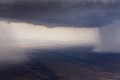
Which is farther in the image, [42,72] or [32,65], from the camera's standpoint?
[32,65]

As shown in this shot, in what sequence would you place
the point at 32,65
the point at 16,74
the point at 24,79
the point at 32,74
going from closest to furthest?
1. the point at 24,79
2. the point at 16,74
3. the point at 32,74
4. the point at 32,65

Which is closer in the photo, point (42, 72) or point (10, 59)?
point (42, 72)

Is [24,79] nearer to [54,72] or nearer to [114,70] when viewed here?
[54,72]

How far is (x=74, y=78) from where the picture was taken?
5098 inches

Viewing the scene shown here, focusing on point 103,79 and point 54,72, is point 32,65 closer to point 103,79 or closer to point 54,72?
point 54,72

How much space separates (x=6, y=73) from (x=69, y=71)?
128 feet

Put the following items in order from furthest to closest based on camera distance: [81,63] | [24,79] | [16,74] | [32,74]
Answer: [81,63] → [32,74] → [16,74] → [24,79]

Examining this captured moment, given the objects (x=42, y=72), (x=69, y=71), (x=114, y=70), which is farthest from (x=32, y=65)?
(x=114, y=70)

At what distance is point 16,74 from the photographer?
13762 cm

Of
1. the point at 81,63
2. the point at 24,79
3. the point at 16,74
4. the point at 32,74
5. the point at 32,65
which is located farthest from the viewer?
the point at 81,63

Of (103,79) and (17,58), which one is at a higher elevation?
(17,58)

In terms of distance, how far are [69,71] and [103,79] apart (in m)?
22.6

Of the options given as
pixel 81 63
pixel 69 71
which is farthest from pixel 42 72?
pixel 81 63

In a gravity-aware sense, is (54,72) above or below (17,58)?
below
